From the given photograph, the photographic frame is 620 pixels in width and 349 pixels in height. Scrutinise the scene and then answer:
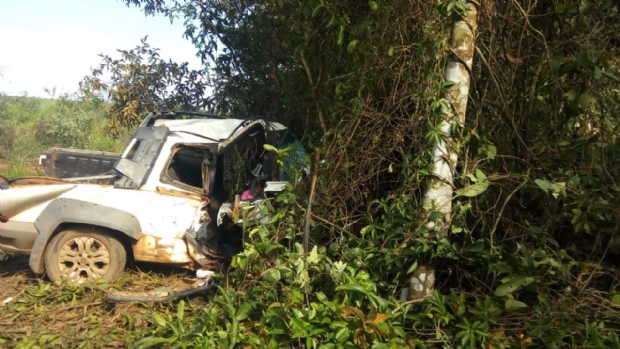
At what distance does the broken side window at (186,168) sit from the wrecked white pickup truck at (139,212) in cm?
2

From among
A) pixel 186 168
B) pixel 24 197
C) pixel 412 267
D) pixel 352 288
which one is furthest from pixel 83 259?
pixel 412 267

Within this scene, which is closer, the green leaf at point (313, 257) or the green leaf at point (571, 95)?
the green leaf at point (571, 95)

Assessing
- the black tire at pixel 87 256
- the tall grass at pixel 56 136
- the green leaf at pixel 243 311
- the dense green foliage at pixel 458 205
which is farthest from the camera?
the tall grass at pixel 56 136

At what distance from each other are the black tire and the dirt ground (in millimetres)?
159

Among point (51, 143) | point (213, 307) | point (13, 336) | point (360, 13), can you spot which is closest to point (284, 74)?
point (360, 13)

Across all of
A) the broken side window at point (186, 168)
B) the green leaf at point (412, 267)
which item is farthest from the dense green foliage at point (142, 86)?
the green leaf at point (412, 267)

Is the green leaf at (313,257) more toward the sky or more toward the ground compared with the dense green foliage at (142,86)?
more toward the ground

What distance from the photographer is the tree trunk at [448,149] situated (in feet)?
10.9

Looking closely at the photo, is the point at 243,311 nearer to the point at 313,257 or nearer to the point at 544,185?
the point at 313,257

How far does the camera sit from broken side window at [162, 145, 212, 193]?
18.7ft

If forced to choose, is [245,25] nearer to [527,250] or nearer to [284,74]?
[284,74]

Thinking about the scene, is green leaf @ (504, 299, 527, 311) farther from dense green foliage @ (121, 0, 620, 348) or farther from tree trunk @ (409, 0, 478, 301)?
tree trunk @ (409, 0, 478, 301)

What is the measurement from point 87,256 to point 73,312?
0.76 metres

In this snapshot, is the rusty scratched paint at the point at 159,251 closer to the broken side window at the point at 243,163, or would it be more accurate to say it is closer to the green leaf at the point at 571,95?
the broken side window at the point at 243,163
